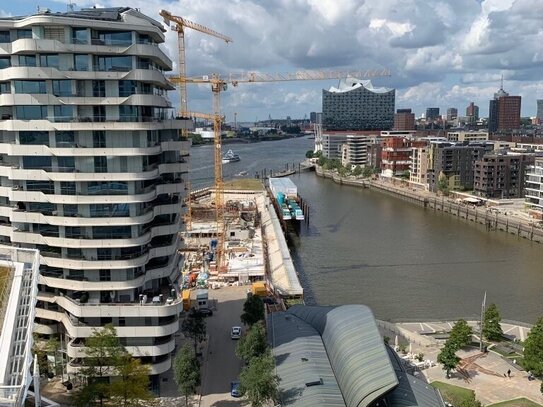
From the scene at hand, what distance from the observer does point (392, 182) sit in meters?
117

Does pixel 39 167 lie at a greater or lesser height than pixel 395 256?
greater

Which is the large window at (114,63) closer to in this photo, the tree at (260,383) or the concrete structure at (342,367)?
the tree at (260,383)

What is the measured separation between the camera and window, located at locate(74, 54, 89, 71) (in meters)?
23.8

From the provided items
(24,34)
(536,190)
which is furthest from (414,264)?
(24,34)

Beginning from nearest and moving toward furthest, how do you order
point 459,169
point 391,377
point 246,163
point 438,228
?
point 391,377, point 438,228, point 459,169, point 246,163

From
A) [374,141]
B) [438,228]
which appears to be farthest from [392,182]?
[438,228]

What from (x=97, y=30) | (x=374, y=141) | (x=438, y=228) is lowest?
(x=438, y=228)

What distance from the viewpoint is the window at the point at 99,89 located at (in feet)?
79.1

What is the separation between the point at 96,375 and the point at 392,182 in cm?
10034

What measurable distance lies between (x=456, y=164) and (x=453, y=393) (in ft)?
256

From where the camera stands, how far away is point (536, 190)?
71312 millimetres

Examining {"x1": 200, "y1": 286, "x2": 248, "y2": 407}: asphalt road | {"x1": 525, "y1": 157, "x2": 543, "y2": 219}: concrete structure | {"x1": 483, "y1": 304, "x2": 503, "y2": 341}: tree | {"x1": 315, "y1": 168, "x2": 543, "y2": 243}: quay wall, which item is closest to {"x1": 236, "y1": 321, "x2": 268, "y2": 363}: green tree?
{"x1": 200, "y1": 286, "x2": 248, "y2": 407}: asphalt road

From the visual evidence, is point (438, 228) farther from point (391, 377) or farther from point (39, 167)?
point (39, 167)

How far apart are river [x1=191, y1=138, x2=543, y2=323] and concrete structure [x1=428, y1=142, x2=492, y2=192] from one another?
1235 centimetres
